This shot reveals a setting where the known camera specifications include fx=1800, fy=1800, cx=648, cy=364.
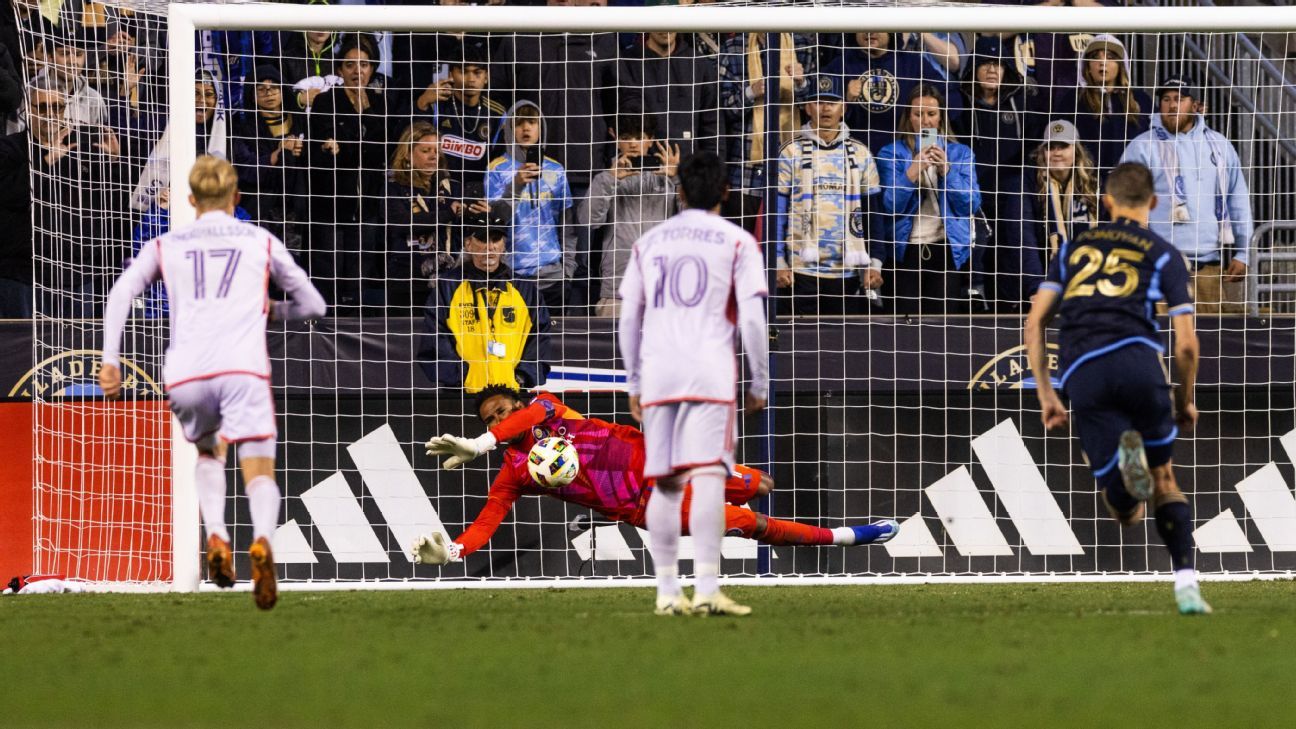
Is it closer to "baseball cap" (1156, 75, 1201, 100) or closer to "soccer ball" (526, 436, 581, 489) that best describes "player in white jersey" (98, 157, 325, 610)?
"soccer ball" (526, 436, 581, 489)

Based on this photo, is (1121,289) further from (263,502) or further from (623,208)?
(623,208)

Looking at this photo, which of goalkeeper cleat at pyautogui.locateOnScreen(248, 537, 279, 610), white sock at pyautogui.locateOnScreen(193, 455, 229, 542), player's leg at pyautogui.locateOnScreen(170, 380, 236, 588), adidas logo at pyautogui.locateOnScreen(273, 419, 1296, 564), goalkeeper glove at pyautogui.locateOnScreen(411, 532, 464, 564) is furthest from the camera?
adidas logo at pyautogui.locateOnScreen(273, 419, 1296, 564)

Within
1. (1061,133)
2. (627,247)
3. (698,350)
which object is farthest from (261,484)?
(1061,133)

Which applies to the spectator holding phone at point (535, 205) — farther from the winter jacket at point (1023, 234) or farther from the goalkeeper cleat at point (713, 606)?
the goalkeeper cleat at point (713, 606)

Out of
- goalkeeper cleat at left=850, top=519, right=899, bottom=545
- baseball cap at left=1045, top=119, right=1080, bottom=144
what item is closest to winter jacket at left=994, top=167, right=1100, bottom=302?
baseball cap at left=1045, top=119, right=1080, bottom=144

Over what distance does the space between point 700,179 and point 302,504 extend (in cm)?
546

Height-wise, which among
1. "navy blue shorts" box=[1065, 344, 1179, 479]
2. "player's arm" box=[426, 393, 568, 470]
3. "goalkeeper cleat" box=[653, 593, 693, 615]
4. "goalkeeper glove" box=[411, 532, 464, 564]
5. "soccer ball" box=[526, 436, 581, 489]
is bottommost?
"goalkeeper glove" box=[411, 532, 464, 564]

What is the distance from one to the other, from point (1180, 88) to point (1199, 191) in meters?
0.79

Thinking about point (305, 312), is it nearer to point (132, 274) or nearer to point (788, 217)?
point (132, 274)

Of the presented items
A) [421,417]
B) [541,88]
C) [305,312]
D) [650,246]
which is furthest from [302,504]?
[650,246]

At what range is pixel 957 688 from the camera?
4.72 m

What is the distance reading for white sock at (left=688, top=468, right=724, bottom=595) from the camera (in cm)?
726

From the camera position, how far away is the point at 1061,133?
12.9 metres

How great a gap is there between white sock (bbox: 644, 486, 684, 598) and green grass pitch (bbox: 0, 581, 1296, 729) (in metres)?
0.27
